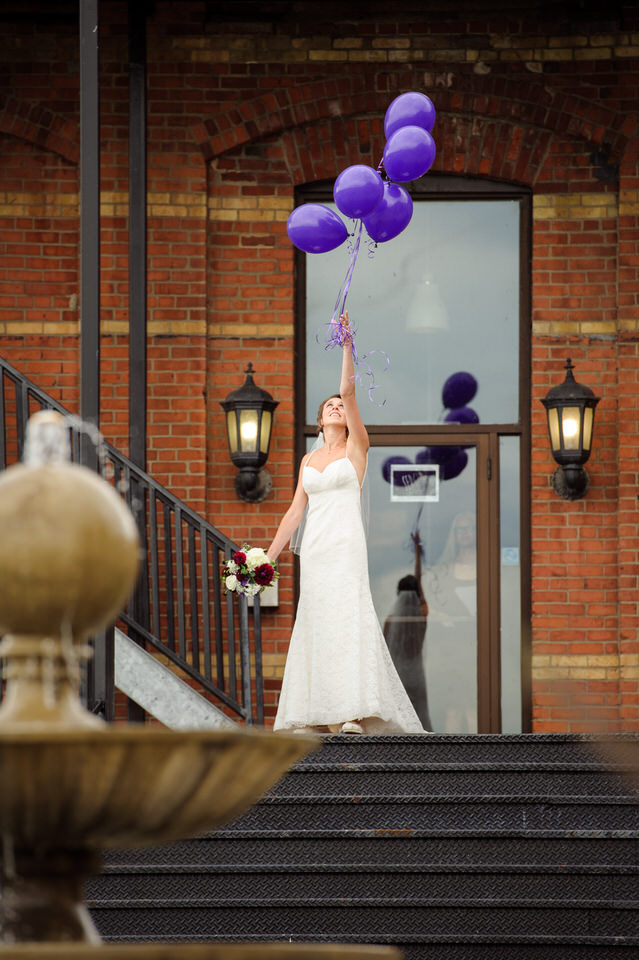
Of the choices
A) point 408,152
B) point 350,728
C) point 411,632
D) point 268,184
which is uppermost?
point 268,184

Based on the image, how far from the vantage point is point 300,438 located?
28.7ft

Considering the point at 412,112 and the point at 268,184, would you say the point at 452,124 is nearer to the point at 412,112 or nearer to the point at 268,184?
the point at 268,184

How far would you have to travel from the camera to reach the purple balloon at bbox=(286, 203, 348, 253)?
6461 millimetres

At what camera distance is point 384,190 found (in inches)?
256

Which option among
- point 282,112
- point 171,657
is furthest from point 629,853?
point 282,112

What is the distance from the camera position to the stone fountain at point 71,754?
7.27 ft

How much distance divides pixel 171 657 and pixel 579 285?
3.47 meters

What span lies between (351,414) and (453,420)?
2018 millimetres

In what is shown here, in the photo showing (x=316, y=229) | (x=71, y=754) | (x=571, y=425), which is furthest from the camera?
(x=571, y=425)

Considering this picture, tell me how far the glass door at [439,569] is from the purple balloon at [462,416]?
10 centimetres

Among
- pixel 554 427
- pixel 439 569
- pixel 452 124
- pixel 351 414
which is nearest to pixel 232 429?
pixel 439 569

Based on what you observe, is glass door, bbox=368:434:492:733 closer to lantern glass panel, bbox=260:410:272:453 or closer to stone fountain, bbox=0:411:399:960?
lantern glass panel, bbox=260:410:272:453

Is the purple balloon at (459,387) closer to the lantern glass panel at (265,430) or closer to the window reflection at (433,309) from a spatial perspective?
the window reflection at (433,309)

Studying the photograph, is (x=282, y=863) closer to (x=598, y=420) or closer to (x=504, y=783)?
(x=504, y=783)
